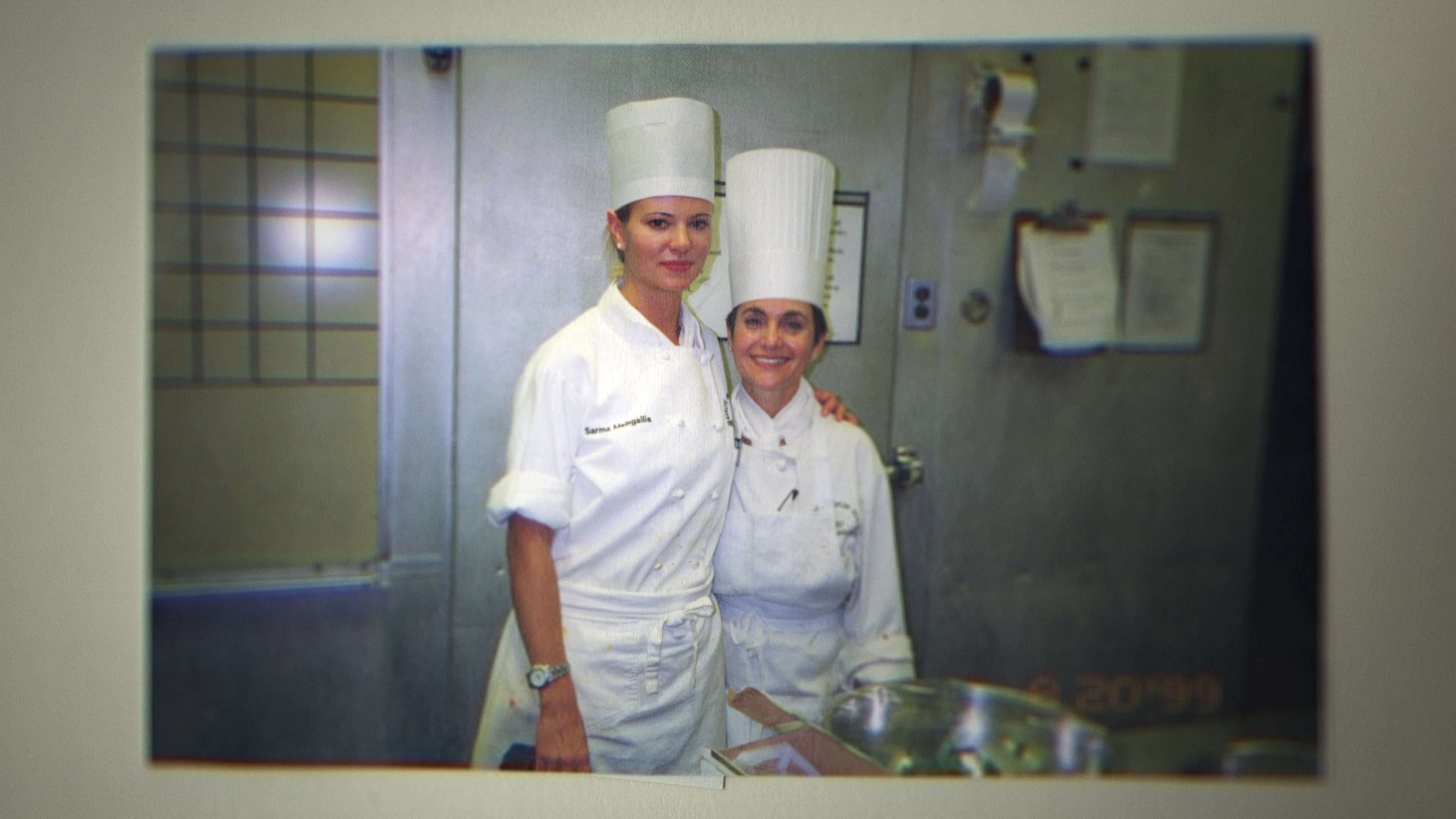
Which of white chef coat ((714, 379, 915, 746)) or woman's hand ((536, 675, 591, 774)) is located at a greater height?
white chef coat ((714, 379, 915, 746))

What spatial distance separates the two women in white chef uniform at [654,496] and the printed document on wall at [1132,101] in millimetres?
348

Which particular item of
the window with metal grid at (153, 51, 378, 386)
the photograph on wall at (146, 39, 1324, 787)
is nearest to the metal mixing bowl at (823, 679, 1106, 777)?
the photograph on wall at (146, 39, 1324, 787)

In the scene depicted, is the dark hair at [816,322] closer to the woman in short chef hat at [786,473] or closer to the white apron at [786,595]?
the woman in short chef hat at [786,473]

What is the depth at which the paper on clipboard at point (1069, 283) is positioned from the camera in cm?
107

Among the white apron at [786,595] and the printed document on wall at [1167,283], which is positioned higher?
the printed document on wall at [1167,283]

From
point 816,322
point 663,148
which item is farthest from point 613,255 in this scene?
point 816,322

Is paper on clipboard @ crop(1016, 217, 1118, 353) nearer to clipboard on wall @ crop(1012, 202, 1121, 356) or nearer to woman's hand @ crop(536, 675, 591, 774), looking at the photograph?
clipboard on wall @ crop(1012, 202, 1121, 356)

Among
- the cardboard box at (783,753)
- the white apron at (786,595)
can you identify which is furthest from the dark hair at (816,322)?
the cardboard box at (783,753)

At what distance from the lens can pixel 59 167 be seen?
1107 mm

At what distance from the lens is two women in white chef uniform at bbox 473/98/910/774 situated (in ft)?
3.41

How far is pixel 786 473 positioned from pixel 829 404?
0.33 feet

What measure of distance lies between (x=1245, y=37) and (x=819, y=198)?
1.87ft
